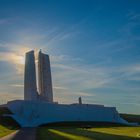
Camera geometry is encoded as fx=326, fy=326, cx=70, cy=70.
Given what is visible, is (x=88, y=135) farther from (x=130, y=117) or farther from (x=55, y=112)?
(x=130, y=117)

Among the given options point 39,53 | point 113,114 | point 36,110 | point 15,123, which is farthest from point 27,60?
point 113,114

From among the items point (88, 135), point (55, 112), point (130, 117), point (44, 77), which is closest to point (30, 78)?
point (44, 77)

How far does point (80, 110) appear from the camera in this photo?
10131 centimetres

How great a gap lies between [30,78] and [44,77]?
7094 mm

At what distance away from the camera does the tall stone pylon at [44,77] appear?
104750 millimetres

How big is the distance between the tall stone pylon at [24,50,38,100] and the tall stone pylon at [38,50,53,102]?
189 inches

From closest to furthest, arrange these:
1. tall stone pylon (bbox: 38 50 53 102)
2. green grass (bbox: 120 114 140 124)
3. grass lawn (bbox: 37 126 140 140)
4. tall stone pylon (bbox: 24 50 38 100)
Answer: grass lawn (bbox: 37 126 140 140) < tall stone pylon (bbox: 24 50 38 100) < tall stone pylon (bbox: 38 50 53 102) < green grass (bbox: 120 114 140 124)

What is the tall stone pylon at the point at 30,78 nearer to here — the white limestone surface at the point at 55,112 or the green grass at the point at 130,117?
the white limestone surface at the point at 55,112

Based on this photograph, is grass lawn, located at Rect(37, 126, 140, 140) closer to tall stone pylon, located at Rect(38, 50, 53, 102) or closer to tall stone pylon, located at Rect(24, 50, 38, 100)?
tall stone pylon, located at Rect(24, 50, 38, 100)

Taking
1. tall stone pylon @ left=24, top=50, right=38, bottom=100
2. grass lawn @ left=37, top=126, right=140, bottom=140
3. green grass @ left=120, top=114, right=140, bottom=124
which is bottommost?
grass lawn @ left=37, top=126, right=140, bottom=140

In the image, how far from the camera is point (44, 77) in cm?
10494

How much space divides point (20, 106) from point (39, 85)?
19.6 meters

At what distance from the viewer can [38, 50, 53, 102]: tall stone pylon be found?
104750 mm

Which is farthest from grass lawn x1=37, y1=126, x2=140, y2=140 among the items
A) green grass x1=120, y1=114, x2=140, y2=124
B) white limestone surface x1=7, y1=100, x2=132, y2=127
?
green grass x1=120, y1=114, x2=140, y2=124
